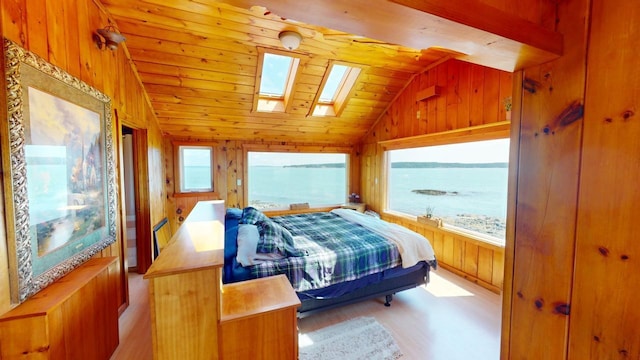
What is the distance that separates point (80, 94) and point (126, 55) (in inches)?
50.6

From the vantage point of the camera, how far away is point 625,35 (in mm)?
685

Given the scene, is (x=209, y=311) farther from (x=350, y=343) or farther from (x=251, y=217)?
(x=251, y=217)

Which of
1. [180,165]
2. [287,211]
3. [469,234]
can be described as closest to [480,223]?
[469,234]

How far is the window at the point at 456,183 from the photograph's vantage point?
2.96 meters

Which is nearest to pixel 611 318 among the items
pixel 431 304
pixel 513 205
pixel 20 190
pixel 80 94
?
pixel 513 205

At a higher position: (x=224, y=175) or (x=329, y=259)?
(x=224, y=175)

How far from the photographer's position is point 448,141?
344 centimetres

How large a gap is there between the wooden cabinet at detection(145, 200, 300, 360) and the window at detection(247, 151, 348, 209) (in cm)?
319

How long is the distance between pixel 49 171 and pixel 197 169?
3.10 meters

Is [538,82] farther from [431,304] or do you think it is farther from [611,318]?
[431,304]

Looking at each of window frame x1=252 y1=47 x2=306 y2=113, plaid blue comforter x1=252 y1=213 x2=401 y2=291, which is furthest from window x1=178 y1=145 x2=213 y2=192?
plaid blue comforter x1=252 y1=213 x2=401 y2=291

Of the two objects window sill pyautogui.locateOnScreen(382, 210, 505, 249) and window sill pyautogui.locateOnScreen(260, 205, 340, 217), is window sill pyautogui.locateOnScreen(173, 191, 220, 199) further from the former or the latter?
window sill pyautogui.locateOnScreen(382, 210, 505, 249)

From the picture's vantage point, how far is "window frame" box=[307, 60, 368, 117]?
3.49 m

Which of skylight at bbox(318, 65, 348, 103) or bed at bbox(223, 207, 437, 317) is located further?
skylight at bbox(318, 65, 348, 103)
